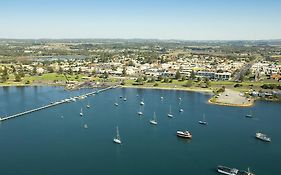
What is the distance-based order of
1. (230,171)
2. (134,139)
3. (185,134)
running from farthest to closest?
(185,134), (134,139), (230,171)

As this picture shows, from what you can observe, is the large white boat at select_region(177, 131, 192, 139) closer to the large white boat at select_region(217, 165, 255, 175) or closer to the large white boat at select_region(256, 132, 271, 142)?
the large white boat at select_region(256, 132, 271, 142)

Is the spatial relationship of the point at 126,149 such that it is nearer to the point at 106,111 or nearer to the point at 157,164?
the point at 157,164

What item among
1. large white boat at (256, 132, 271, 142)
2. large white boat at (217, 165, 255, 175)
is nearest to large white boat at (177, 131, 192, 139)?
large white boat at (256, 132, 271, 142)

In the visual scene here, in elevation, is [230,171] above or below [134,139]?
above

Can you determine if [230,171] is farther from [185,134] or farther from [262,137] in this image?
[262,137]

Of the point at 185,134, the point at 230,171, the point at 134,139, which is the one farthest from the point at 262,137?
the point at 134,139

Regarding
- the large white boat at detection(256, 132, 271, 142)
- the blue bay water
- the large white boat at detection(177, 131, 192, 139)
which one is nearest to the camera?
the blue bay water

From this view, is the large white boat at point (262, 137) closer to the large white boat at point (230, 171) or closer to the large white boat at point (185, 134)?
the large white boat at point (185, 134)

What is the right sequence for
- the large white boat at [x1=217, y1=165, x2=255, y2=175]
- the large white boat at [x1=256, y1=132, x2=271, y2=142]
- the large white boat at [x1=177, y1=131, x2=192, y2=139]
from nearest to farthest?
the large white boat at [x1=217, y1=165, x2=255, y2=175]
the large white boat at [x1=256, y1=132, x2=271, y2=142]
the large white boat at [x1=177, y1=131, x2=192, y2=139]

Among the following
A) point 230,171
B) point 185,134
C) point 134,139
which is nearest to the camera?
point 230,171
